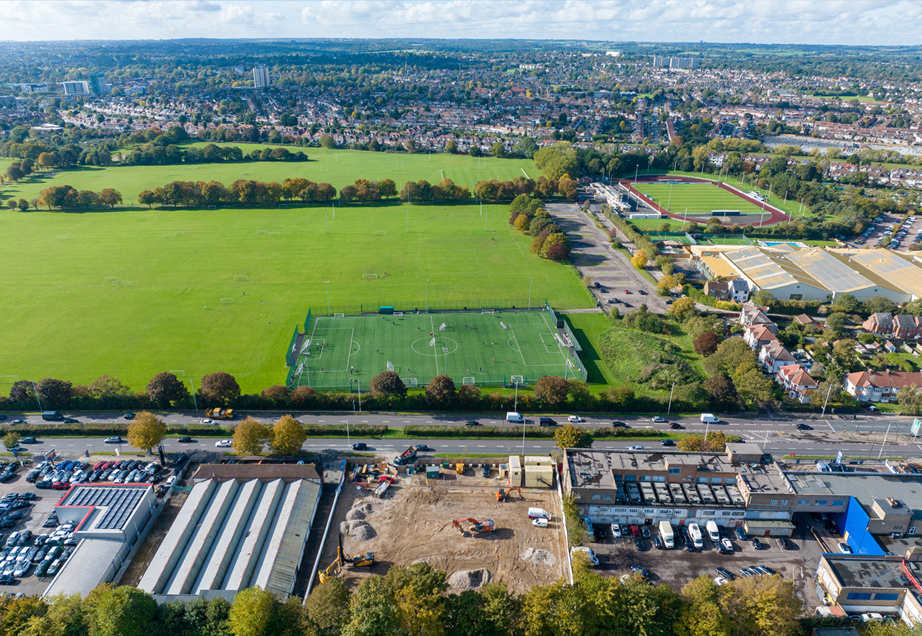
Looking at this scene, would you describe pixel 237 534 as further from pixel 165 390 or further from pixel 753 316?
pixel 753 316

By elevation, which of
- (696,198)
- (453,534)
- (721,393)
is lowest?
(453,534)

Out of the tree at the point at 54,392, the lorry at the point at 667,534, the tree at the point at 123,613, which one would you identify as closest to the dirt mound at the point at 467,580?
the lorry at the point at 667,534

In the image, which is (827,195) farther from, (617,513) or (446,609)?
(446,609)

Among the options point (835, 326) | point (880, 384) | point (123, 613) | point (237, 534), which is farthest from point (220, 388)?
point (835, 326)

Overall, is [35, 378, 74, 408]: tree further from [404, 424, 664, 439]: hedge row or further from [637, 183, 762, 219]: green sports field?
[637, 183, 762, 219]: green sports field

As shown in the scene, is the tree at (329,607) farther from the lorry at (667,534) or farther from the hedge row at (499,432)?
the lorry at (667,534)

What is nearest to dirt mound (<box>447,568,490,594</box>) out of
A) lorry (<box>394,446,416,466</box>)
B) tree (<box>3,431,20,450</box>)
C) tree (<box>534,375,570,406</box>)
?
lorry (<box>394,446,416,466</box>)
